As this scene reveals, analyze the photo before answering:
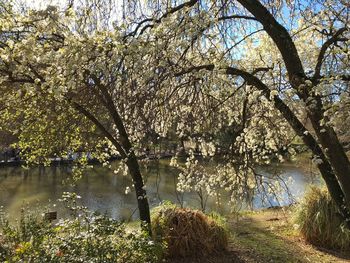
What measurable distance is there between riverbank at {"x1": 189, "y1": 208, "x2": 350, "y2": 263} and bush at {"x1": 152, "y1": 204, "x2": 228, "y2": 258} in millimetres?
221

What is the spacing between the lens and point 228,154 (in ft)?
18.7

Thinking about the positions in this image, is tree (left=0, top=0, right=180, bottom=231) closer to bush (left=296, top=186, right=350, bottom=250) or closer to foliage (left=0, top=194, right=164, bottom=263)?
foliage (left=0, top=194, right=164, bottom=263)

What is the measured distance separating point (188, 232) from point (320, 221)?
292cm

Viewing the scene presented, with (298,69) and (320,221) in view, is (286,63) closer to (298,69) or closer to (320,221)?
(298,69)

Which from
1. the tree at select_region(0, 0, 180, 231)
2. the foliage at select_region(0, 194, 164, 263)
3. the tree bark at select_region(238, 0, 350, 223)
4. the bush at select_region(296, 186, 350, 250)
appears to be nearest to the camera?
the foliage at select_region(0, 194, 164, 263)

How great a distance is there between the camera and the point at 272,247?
754 centimetres

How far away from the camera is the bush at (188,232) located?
21.8 ft

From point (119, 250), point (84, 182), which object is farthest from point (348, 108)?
point (84, 182)

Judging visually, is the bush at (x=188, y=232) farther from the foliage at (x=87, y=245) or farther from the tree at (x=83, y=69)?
the foliage at (x=87, y=245)

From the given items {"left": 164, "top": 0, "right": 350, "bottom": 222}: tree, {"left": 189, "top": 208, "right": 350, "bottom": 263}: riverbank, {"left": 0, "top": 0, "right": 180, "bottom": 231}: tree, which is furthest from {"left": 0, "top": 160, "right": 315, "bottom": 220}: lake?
{"left": 164, "top": 0, "right": 350, "bottom": 222}: tree

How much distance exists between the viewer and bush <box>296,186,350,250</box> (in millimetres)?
7898

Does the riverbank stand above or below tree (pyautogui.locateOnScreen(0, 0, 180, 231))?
below

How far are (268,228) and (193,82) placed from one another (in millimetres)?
5932

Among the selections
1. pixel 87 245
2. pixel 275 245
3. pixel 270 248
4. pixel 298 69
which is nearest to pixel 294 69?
pixel 298 69
